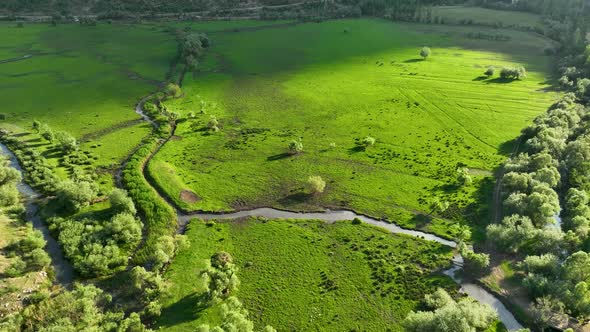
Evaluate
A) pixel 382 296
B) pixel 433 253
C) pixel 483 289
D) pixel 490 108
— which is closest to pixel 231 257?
pixel 382 296

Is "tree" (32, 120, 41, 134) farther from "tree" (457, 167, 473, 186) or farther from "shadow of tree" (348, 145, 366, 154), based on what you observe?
"tree" (457, 167, 473, 186)

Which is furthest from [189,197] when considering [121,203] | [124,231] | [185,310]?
[185,310]

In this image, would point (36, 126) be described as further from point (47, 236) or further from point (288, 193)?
point (288, 193)

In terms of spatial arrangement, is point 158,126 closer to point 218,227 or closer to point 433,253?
point 218,227

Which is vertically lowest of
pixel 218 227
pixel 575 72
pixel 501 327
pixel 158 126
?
pixel 501 327

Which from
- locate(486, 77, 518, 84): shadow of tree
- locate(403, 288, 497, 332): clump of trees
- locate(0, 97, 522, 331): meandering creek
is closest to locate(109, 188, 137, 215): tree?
locate(0, 97, 522, 331): meandering creek

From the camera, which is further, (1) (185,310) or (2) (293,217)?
(2) (293,217)
